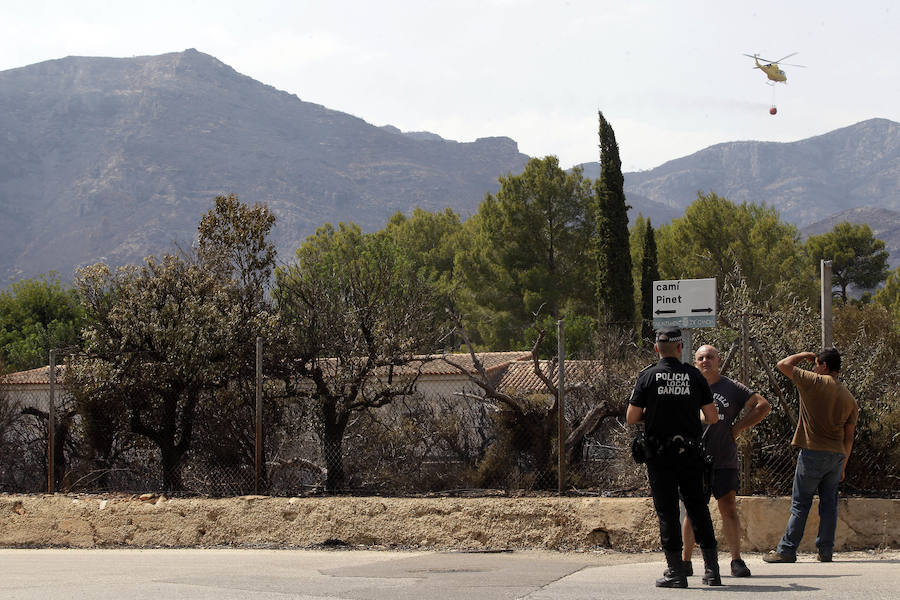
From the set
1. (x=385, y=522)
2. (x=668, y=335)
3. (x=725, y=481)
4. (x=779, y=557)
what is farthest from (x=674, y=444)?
(x=385, y=522)

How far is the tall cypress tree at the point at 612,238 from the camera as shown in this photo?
1470 inches

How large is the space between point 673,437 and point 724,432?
46.3 inches

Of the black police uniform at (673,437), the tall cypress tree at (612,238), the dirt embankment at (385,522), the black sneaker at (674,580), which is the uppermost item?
the tall cypress tree at (612,238)

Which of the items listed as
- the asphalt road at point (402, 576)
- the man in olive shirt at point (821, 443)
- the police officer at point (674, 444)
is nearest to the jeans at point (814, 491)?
the man in olive shirt at point (821, 443)

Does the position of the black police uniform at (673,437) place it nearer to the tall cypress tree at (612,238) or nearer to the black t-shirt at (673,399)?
the black t-shirt at (673,399)

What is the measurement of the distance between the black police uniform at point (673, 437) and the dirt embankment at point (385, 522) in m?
2.79

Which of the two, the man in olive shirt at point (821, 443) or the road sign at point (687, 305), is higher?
the road sign at point (687, 305)

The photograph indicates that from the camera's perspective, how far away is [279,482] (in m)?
11.6

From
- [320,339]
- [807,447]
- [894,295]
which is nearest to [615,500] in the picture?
[807,447]

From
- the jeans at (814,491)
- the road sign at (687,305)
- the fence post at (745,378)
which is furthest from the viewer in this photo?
the fence post at (745,378)

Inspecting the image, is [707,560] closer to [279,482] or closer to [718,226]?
[279,482]

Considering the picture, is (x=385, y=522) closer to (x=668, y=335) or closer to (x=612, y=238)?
(x=668, y=335)

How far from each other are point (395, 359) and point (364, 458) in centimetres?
148

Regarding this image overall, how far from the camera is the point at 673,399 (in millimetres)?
6402
